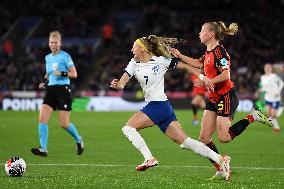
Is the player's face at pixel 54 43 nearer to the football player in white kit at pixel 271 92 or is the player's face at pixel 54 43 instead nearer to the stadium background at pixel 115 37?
the football player in white kit at pixel 271 92

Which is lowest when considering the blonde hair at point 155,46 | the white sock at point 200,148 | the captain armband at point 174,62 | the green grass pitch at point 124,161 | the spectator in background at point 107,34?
the green grass pitch at point 124,161

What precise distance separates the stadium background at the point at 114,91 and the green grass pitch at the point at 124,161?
0.8 inches

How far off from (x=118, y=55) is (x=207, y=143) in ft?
109

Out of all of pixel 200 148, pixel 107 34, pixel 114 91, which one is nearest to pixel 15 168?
pixel 200 148

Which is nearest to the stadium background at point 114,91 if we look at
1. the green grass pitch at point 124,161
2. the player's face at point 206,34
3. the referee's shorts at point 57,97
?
the green grass pitch at point 124,161

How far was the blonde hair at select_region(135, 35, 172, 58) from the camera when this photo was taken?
12.1 m

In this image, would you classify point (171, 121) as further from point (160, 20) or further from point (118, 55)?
point (160, 20)

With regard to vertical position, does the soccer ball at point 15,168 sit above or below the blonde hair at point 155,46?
below

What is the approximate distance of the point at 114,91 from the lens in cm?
4122

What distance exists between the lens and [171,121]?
12.0 m

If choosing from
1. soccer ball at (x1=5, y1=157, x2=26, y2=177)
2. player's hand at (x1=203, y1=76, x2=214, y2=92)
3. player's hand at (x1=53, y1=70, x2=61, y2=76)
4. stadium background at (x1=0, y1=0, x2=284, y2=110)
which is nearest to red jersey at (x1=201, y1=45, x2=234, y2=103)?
player's hand at (x1=203, y1=76, x2=214, y2=92)

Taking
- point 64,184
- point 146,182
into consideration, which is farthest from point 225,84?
point 64,184

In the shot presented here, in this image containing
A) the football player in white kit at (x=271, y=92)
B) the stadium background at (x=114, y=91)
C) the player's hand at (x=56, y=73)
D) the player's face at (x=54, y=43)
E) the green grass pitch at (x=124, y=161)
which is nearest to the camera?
the green grass pitch at (x=124, y=161)

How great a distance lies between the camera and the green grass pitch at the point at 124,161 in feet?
37.8
